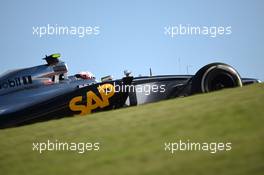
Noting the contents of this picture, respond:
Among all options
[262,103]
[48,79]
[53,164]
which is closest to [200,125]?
[262,103]

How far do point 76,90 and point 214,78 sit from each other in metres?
3.72

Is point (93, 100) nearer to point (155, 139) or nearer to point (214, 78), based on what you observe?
point (214, 78)

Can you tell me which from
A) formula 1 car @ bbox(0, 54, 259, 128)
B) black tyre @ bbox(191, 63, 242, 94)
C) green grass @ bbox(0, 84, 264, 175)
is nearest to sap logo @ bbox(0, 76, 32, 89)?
formula 1 car @ bbox(0, 54, 259, 128)

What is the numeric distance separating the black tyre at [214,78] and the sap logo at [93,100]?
242 cm

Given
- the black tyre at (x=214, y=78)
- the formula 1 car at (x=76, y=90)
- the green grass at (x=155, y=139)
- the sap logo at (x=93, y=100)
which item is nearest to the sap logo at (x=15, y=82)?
the formula 1 car at (x=76, y=90)

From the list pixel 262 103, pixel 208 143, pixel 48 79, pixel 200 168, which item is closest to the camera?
pixel 200 168

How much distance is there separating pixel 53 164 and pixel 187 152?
1.77m

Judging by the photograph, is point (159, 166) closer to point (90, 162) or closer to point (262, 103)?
point (90, 162)

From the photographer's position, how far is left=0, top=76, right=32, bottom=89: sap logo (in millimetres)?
11945

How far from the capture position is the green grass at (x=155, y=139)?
4.79 metres

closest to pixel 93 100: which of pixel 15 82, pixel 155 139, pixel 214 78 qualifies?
pixel 15 82

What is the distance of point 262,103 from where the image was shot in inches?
270

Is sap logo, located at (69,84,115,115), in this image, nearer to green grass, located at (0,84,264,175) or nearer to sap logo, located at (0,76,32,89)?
sap logo, located at (0,76,32,89)

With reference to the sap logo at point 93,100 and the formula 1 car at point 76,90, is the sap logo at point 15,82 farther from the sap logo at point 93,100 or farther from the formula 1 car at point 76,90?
the sap logo at point 93,100
